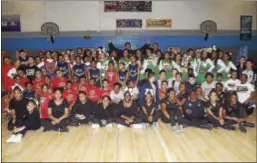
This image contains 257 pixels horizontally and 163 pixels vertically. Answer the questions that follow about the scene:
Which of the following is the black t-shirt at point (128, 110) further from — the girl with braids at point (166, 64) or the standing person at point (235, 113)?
the standing person at point (235, 113)

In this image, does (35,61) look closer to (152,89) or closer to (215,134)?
(152,89)

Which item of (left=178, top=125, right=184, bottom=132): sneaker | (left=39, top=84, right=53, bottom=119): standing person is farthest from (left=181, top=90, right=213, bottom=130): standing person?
(left=39, top=84, right=53, bottom=119): standing person

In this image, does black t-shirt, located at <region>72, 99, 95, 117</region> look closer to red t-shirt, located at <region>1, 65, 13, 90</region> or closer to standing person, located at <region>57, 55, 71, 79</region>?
standing person, located at <region>57, 55, 71, 79</region>

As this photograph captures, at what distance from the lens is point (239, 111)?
6371 millimetres

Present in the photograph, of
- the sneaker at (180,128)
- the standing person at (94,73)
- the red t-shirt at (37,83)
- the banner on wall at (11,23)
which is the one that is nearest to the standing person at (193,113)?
the sneaker at (180,128)

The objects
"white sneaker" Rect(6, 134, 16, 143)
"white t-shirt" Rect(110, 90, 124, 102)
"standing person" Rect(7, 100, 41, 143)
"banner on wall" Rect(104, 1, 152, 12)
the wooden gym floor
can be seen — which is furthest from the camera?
"banner on wall" Rect(104, 1, 152, 12)

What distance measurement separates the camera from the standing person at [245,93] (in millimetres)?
6824

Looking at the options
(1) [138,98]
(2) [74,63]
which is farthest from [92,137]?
(2) [74,63]

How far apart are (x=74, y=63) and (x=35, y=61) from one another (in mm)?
1060

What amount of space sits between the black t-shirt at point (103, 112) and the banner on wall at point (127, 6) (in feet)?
20.3

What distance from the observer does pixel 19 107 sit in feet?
20.1

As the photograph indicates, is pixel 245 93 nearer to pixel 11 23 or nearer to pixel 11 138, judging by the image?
pixel 11 138

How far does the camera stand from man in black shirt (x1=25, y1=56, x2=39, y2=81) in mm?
7582

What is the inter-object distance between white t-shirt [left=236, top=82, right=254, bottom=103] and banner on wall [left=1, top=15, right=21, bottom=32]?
8780 mm
